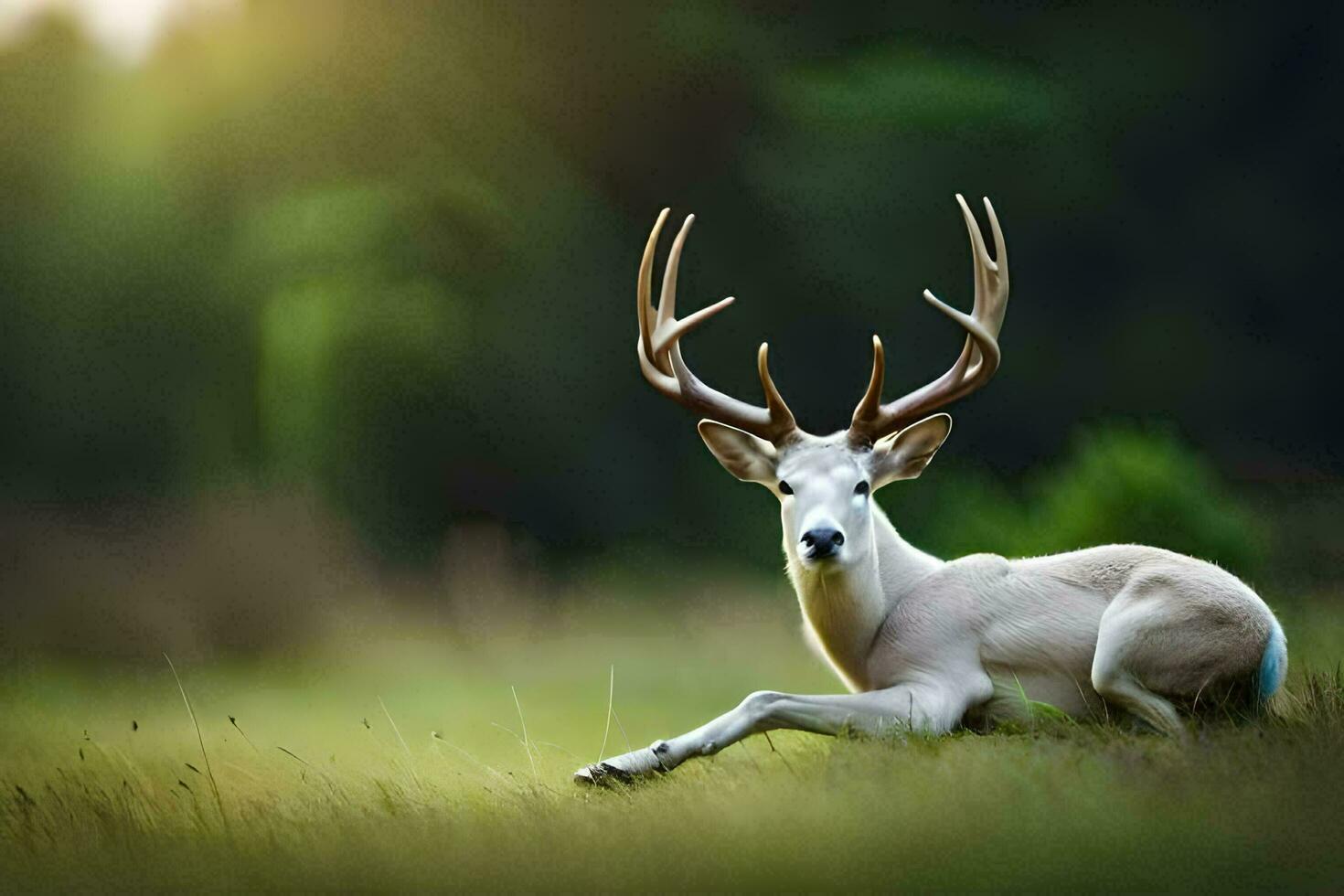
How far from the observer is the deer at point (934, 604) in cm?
545

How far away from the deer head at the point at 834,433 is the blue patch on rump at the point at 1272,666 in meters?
1.37

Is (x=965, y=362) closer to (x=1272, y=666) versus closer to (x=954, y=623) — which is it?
(x=954, y=623)

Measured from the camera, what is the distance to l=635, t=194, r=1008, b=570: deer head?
5645mm

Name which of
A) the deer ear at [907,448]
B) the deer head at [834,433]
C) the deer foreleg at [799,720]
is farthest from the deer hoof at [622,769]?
the deer ear at [907,448]

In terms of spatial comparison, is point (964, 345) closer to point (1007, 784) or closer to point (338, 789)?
point (1007, 784)

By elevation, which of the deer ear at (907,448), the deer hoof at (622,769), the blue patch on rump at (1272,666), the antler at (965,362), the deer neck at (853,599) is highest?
the antler at (965,362)

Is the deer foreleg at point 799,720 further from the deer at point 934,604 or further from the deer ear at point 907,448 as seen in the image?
the deer ear at point 907,448

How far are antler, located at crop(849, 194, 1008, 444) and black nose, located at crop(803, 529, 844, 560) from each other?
59cm

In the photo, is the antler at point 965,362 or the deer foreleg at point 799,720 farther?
the antler at point 965,362

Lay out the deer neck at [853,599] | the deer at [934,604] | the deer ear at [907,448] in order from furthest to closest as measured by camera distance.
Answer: the deer ear at [907,448] < the deer neck at [853,599] < the deer at [934,604]

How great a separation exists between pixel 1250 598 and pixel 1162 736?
0.67 metres

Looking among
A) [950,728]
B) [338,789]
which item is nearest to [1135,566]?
[950,728]

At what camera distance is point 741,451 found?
593 centimetres

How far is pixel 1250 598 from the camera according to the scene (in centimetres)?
564
